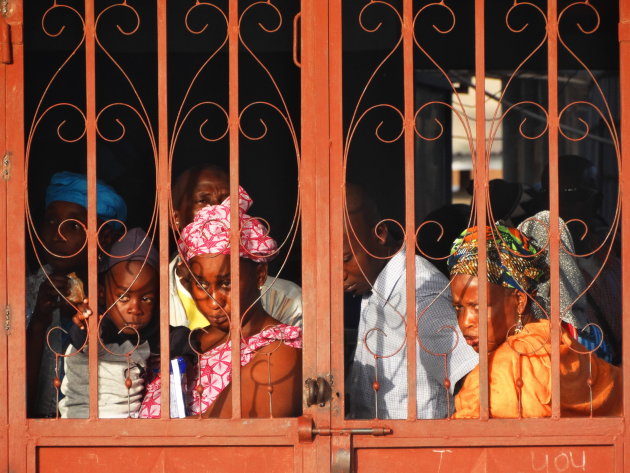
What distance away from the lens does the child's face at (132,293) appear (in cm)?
357

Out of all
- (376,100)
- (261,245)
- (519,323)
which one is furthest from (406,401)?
(376,100)

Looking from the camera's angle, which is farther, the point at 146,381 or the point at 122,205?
the point at 122,205

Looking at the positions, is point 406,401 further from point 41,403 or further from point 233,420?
point 41,403

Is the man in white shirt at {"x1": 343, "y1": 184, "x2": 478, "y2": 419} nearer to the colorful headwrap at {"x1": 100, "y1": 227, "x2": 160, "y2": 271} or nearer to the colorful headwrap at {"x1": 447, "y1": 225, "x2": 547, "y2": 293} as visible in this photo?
the colorful headwrap at {"x1": 447, "y1": 225, "x2": 547, "y2": 293}

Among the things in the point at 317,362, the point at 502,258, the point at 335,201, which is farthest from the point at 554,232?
the point at 317,362

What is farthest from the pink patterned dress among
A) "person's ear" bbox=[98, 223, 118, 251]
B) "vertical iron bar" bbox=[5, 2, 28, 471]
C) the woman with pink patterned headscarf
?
"person's ear" bbox=[98, 223, 118, 251]

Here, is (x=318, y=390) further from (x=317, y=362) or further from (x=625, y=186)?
(x=625, y=186)

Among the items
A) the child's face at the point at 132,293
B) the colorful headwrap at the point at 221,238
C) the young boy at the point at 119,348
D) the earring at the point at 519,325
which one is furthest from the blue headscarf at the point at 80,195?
the earring at the point at 519,325

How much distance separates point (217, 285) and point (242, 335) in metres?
0.20

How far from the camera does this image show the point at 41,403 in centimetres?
362

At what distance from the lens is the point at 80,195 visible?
12.9 ft

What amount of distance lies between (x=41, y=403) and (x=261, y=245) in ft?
3.45

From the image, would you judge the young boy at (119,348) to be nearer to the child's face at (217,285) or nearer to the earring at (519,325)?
the child's face at (217,285)

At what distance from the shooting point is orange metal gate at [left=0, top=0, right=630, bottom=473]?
10.2ft
